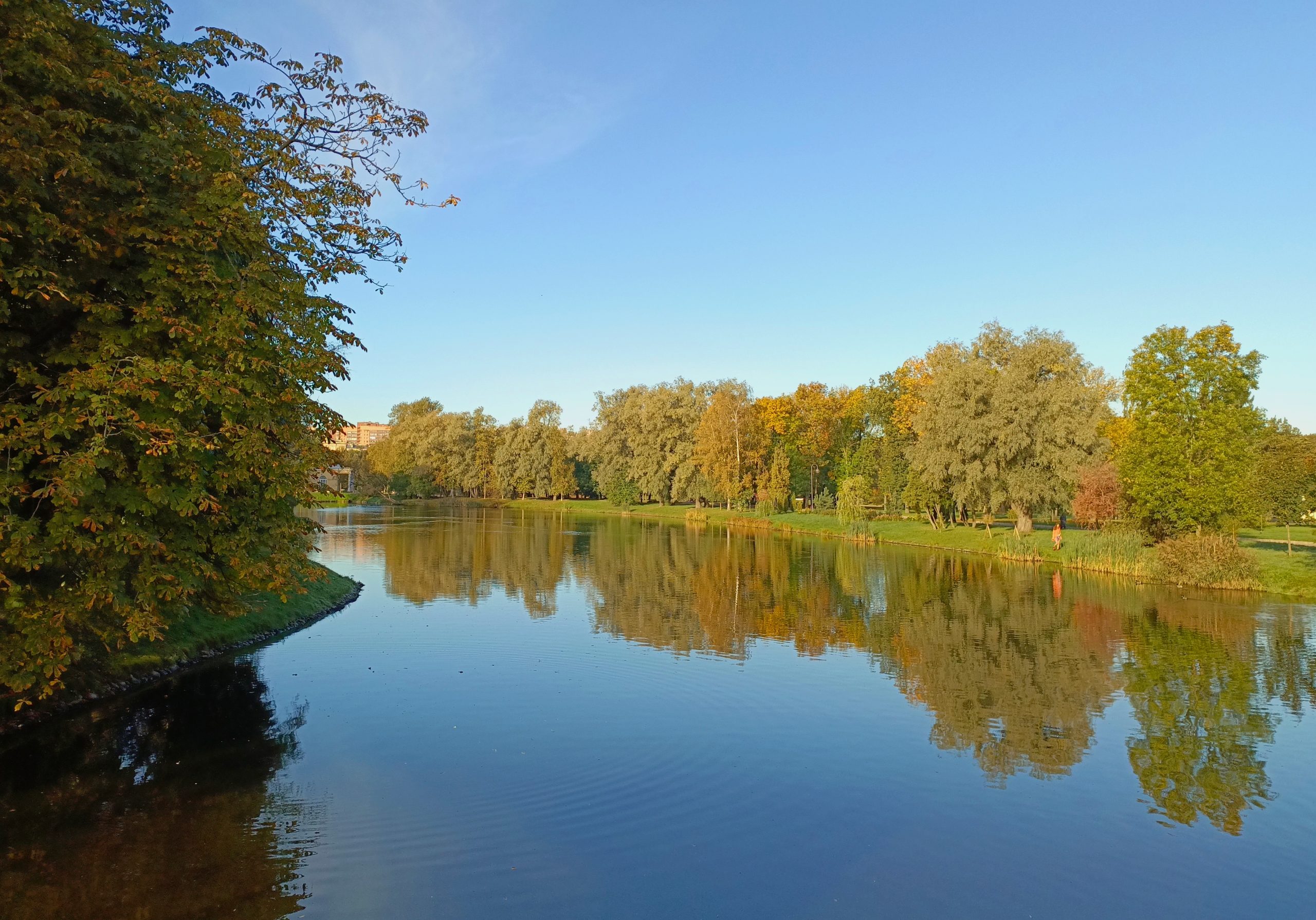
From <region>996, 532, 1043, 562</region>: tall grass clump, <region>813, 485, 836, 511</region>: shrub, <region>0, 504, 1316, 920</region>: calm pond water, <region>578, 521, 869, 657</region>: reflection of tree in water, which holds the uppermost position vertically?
<region>813, 485, 836, 511</region>: shrub

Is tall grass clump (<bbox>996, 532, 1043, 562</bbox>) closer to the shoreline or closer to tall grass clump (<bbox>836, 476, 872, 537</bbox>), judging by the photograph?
tall grass clump (<bbox>836, 476, 872, 537</bbox>)

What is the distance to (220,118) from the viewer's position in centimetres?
1103

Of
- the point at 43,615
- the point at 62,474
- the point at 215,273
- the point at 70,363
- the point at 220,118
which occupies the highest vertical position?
the point at 220,118

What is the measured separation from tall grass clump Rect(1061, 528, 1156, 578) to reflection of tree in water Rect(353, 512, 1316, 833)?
149cm

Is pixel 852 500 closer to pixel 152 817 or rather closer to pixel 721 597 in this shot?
pixel 721 597

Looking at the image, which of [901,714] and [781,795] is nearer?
[781,795]

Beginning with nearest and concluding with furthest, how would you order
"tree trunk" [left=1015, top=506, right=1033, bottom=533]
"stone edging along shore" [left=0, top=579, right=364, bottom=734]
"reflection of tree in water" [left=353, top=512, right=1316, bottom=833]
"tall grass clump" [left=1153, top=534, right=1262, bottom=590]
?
"stone edging along shore" [left=0, top=579, right=364, bottom=734], "reflection of tree in water" [left=353, top=512, right=1316, bottom=833], "tall grass clump" [left=1153, top=534, right=1262, bottom=590], "tree trunk" [left=1015, top=506, right=1033, bottom=533]

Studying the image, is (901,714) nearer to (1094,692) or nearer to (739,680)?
(739,680)

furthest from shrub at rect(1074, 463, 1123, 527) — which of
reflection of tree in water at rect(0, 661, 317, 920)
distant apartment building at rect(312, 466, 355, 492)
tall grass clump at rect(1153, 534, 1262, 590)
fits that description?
reflection of tree in water at rect(0, 661, 317, 920)

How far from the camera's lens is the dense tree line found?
34.3m

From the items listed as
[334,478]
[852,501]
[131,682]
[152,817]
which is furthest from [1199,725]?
[334,478]

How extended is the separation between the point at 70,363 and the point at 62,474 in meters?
→ 1.40

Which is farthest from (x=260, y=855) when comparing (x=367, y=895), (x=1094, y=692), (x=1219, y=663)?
(x=1219, y=663)

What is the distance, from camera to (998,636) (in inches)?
857
